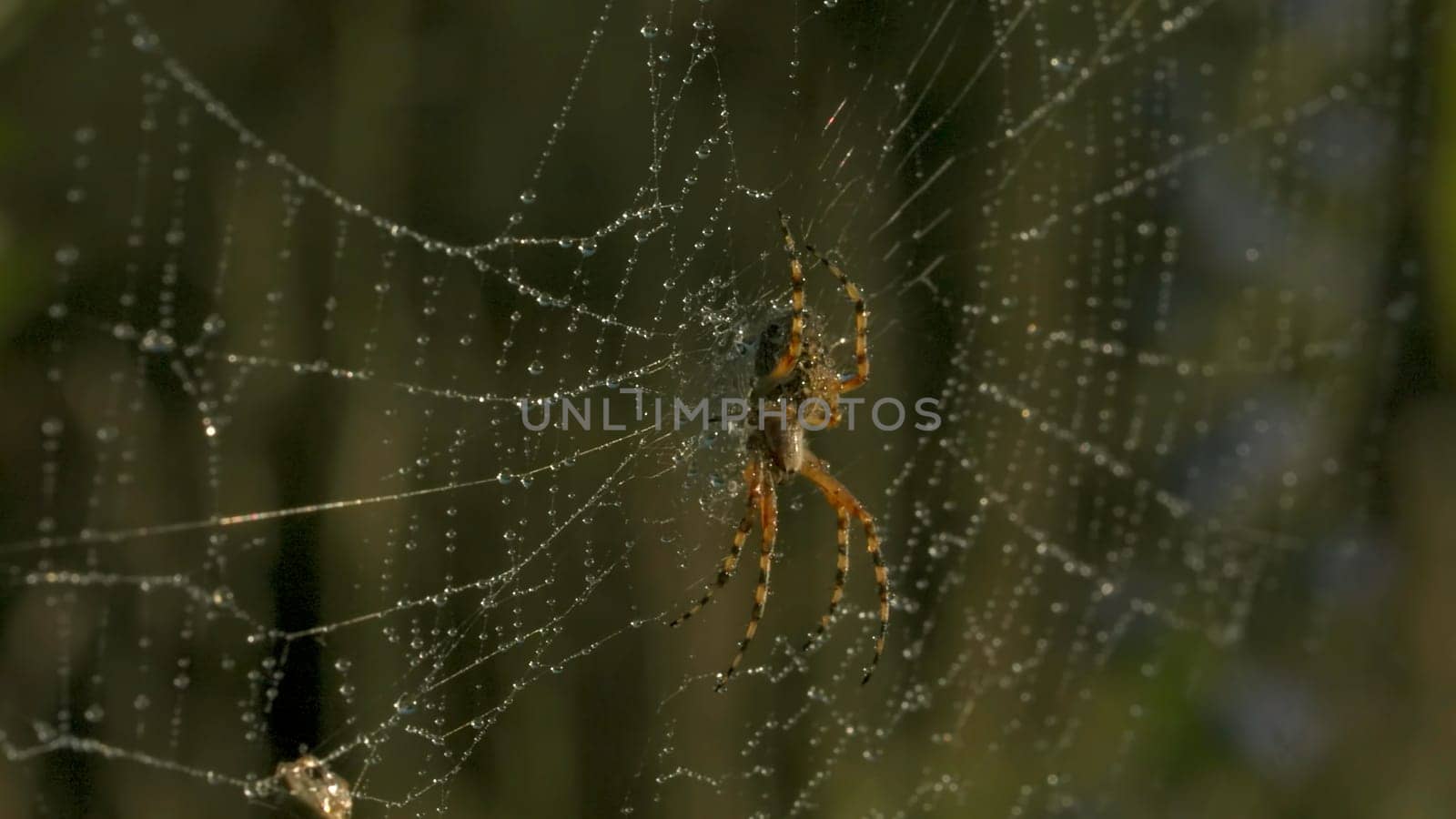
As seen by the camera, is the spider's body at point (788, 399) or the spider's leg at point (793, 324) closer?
the spider's leg at point (793, 324)

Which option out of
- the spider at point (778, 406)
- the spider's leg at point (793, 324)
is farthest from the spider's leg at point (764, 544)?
the spider's leg at point (793, 324)

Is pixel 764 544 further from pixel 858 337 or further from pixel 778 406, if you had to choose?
pixel 858 337

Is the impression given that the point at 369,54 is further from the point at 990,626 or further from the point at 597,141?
the point at 990,626

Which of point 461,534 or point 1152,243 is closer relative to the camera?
point 461,534

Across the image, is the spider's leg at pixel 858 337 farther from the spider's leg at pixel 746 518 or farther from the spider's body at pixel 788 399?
the spider's leg at pixel 746 518

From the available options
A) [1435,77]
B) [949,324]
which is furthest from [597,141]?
[1435,77]

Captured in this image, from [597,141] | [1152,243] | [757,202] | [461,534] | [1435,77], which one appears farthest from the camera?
[1435,77]
